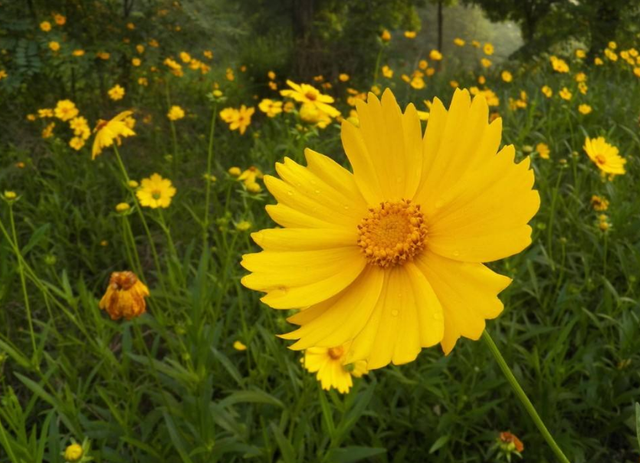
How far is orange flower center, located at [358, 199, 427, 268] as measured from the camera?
2.14 ft

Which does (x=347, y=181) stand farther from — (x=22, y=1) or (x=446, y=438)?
(x=22, y=1)

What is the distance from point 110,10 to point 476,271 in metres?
3.84

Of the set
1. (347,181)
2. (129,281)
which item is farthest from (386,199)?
(129,281)

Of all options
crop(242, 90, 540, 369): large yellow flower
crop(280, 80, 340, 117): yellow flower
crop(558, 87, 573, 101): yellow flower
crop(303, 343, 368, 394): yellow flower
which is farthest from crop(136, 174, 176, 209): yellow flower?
crop(558, 87, 573, 101): yellow flower

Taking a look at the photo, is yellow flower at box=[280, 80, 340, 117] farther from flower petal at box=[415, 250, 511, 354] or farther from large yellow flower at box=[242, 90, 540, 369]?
flower petal at box=[415, 250, 511, 354]

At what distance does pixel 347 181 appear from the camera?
0.71 metres

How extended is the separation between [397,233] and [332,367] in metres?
0.47

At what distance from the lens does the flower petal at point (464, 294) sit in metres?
0.50

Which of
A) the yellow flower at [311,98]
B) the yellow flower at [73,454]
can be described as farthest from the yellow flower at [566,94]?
the yellow flower at [73,454]

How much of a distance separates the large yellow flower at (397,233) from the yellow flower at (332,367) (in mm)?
378

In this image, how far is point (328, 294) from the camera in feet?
2.02

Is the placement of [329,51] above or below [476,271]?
below

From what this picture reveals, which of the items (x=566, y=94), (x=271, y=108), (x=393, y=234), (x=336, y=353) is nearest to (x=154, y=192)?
(x=271, y=108)

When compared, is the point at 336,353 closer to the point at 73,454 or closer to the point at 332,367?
the point at 332,367
